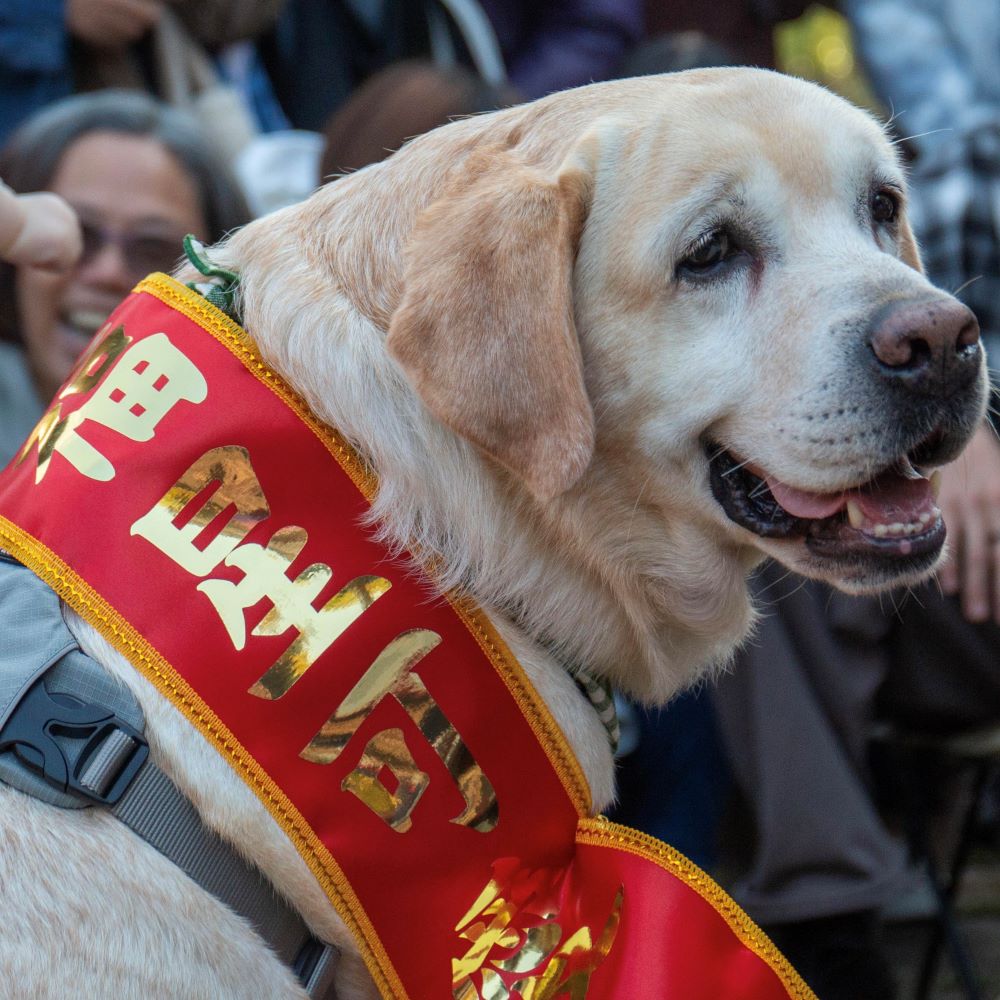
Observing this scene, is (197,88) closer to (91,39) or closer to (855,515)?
(91,39)

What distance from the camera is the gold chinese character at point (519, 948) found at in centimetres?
Result: 179

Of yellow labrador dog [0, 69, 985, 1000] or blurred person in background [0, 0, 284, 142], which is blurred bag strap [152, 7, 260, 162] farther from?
yellow labrador dog [0, 69, 985, 1000]

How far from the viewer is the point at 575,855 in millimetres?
1942

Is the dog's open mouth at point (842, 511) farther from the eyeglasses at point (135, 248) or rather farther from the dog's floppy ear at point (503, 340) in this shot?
the eyeglasses at point (135, 248)

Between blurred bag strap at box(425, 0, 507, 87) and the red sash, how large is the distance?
2.99 metres

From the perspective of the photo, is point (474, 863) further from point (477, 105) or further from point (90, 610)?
point (477, 105)

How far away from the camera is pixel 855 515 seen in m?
1.96

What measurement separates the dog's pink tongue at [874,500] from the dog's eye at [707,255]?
0.36m

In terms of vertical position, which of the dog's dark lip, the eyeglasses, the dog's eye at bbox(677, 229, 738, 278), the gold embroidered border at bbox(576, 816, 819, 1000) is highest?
the dog's eye at bbox(677, 229, 738, 278)

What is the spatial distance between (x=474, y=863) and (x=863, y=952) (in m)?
1.65

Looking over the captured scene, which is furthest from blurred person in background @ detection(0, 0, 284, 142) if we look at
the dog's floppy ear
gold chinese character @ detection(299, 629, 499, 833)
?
gold chinese character @ detection(299, 629, 499, 833)

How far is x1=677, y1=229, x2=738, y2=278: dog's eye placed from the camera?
1927mm

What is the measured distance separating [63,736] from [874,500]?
129cm

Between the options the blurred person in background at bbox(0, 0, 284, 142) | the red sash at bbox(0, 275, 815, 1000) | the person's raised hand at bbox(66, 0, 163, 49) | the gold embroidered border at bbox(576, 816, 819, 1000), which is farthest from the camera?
the person's raised hand at bbox(66, 0, 163, 49)
